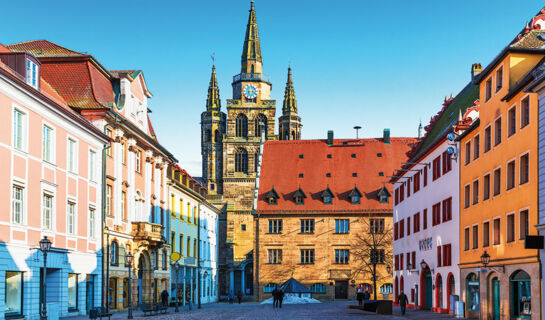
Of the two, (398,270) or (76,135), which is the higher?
(76,135)

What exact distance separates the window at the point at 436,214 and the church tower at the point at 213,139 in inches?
3167

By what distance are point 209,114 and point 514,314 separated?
10585 centimetres

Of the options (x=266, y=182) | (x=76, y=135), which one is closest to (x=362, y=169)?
(x=266, y=182)

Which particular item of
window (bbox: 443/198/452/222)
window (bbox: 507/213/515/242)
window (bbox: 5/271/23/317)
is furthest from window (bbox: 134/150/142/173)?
window (bbox: 507/213/515/242)

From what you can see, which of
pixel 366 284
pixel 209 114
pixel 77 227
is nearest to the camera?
pixel 77 227

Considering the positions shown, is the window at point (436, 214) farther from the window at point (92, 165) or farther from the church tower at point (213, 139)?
the church tower at point (213, 139)

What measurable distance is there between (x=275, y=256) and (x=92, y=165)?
48945 millimetres

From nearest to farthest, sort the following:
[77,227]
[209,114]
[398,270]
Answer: [77,227]
[398,270]
[209,114]

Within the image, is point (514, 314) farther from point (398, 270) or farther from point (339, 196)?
point (339, 196)

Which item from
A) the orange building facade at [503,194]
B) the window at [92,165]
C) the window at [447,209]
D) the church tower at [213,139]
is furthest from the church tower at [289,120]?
the window at [92,165]

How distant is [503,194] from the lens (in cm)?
3478

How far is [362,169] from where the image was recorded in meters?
94.7

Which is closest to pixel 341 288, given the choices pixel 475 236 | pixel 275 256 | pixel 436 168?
pixel 275 256

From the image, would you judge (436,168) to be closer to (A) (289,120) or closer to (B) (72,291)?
(B) (72,291)
